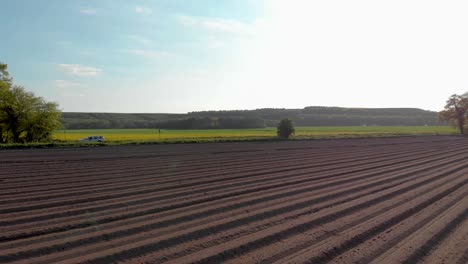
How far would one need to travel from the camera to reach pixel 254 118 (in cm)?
8431

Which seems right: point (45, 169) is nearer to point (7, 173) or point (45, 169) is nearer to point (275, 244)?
point (7, 173)

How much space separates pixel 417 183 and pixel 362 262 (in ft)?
24.5

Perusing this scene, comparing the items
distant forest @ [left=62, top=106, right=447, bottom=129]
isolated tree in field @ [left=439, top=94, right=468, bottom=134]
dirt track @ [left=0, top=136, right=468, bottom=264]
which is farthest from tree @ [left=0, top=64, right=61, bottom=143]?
isolated tree in field @ [left=439, top=94, right=468, bottom=134]

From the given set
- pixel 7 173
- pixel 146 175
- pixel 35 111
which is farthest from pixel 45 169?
pixel 35 111

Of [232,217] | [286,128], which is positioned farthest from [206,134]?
[232,217]

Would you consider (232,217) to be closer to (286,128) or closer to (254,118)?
(286,128)

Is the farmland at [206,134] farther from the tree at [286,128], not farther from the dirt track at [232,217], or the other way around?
the dirt track at [232,217]

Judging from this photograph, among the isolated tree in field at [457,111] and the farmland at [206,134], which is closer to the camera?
the farmland at [206,134]

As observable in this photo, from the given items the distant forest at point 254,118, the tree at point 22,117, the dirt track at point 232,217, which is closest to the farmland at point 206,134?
→ the tree at point 22,117

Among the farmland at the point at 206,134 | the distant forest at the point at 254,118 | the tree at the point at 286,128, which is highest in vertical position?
the distant forest at the point at 254,118

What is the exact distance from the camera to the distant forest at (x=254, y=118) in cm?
7862

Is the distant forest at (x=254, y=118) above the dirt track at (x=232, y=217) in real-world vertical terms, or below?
above

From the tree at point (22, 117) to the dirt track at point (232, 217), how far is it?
64.2 feet

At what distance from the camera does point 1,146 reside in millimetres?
24766
